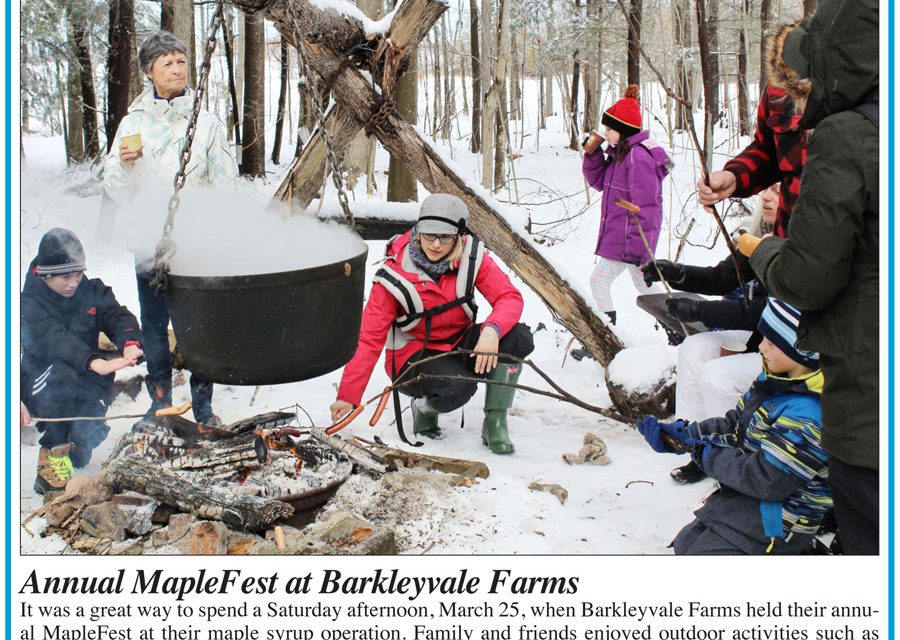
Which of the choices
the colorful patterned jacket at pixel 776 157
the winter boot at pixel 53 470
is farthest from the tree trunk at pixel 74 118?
the colorful patterned jacket at pixel 776 157

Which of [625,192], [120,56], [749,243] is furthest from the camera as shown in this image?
[120,56]

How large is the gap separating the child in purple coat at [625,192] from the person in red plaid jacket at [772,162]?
2.12m

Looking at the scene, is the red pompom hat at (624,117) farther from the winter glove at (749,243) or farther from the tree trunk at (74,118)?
the tree trunk at (74,118)

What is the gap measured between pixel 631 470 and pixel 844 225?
2.09 m

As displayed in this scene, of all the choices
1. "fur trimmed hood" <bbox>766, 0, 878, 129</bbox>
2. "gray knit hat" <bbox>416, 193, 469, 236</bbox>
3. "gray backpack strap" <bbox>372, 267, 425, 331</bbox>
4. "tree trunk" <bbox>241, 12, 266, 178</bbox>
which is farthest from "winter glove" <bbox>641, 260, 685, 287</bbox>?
"tree trunk" <bbox>241, 12, 266, 178</bbox>

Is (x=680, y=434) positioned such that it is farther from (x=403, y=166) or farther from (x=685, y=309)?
(x=403, y=166)

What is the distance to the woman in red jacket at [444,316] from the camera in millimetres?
3586

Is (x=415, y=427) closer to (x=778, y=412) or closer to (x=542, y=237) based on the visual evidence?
(x=778, y=412)

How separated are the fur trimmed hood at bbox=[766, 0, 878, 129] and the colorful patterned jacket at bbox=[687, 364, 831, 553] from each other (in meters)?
0.85

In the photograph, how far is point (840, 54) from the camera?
5.50 ft

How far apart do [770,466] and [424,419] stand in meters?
2.05

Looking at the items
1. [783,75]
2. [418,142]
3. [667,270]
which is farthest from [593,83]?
[783,75]

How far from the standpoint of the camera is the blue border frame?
168 centimetres

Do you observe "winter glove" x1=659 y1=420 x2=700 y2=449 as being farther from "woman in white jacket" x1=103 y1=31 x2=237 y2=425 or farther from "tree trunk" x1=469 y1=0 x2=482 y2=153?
"tree trunk" x1=469 y1=0 x2=482 y2=153
